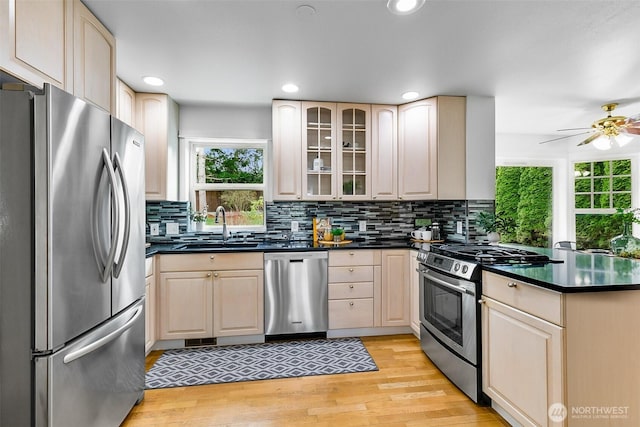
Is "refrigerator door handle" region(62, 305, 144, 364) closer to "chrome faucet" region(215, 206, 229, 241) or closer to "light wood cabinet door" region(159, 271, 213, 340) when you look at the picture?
"light wood cabinet door" region(159, 271, 213, 340)

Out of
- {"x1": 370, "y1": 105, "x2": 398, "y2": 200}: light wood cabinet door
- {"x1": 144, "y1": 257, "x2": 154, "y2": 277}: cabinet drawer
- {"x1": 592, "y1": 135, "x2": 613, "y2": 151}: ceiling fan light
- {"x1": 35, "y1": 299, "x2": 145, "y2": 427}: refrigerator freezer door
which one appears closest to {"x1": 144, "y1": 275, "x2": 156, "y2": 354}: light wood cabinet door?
{"x1": 144, "y1": 257, "x2": 154, "y2": 277}: cabinet drawer

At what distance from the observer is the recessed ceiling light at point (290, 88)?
2881 millimetres

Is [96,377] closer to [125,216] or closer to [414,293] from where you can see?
[125,216]

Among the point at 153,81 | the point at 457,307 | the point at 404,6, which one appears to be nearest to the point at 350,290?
the point at 457,307

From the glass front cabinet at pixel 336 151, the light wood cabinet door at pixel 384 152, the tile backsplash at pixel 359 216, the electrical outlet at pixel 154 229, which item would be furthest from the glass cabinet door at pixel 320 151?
the electrical outlet at pixel 154 229

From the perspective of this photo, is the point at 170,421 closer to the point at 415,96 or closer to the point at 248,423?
the point at 248,423

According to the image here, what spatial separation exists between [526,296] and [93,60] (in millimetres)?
2696

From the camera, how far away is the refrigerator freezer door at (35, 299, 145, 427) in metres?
1.26

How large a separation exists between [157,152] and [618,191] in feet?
19.4

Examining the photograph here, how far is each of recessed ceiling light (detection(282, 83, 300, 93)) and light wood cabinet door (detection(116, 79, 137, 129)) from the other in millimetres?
1369

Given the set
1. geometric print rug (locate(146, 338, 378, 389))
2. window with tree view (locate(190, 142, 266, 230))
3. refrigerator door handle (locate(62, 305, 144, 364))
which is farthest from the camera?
window with tree view (locate(190, 142, 266, 230))

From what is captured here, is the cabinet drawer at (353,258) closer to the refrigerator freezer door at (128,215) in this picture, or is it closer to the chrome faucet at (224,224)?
the chrome faucet at (224,224)

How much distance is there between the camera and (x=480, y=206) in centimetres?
334

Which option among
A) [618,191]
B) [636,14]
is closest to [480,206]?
[636,14]
